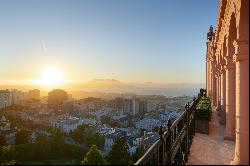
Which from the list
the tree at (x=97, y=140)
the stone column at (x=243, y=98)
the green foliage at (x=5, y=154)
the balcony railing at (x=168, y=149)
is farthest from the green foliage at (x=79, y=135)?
the stone column at (x=243, y=98)

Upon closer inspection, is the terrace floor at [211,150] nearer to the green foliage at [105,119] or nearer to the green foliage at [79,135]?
the green foliage at [79,135]

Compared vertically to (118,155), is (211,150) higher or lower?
higher

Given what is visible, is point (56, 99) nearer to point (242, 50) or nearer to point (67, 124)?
point (67, 124)

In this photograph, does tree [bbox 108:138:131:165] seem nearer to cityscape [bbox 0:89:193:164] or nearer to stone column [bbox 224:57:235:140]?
cityscape [bbox 0:89:193:164]

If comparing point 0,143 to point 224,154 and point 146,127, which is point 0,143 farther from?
point 146,127

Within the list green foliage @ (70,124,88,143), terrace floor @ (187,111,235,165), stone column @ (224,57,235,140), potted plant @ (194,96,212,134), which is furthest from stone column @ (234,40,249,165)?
green foliage @ (70,124,88,143)

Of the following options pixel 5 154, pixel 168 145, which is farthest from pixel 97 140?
pixel 168 145

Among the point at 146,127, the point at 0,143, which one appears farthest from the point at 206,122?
the point at 146,127
